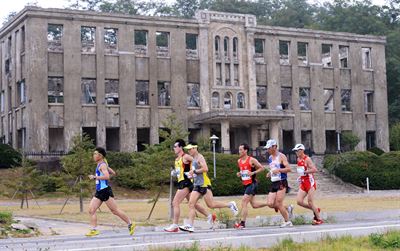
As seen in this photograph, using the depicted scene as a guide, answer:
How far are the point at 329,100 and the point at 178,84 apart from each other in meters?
14.6

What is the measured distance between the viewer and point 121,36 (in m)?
52.3

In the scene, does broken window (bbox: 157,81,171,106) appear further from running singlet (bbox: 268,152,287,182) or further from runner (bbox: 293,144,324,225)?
running singlet (bbox: 268,152,287,182)

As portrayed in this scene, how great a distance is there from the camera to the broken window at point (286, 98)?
59.2 meters

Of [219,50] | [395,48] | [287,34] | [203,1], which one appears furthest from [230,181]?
[203,1]

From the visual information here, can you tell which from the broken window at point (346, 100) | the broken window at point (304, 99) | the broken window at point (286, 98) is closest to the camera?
the broken window at point (286, 98)

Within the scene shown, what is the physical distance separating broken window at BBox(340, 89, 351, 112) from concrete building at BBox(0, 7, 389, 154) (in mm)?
89

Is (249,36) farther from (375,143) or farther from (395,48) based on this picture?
(395,48)

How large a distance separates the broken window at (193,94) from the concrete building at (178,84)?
0.33 ft

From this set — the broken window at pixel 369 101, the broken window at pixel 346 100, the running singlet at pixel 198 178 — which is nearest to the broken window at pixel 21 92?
the broken window at pixel 346 100

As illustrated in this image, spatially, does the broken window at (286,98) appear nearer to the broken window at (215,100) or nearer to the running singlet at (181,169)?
the broken window at (215,100)

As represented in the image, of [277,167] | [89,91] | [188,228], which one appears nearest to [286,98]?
[89,91]

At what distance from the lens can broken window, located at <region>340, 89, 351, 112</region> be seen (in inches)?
2435

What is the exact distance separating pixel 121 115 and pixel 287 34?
1616cm

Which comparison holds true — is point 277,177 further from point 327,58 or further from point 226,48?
point 327,58
